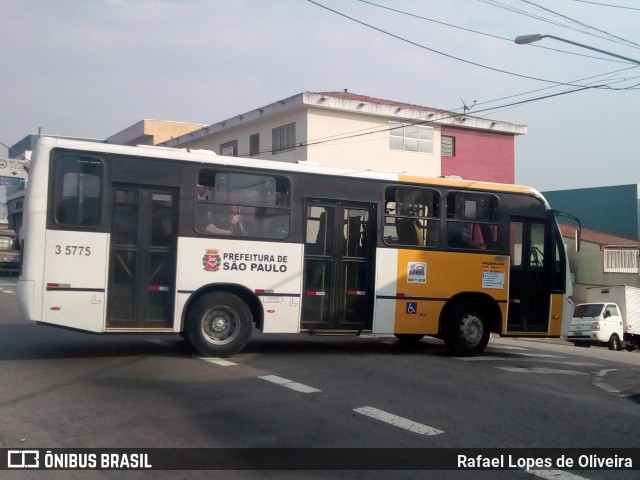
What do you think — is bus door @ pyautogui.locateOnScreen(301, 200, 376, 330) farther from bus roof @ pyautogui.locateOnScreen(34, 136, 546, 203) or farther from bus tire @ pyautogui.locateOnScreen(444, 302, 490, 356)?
bus tire @ pyautogui.locateOnScreen(444, 302, 490, 356)

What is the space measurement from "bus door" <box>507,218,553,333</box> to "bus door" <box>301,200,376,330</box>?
2.92m

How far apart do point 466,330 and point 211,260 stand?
4.92m

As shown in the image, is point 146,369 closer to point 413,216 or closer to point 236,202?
point 236,202

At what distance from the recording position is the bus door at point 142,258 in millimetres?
10711

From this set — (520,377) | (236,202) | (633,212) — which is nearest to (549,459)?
(520,377)

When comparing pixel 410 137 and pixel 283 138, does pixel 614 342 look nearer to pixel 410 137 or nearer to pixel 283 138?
pixel 410 137

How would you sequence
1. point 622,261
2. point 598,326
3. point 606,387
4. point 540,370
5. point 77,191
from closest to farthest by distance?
point 77,191
point 606,387
point 540,370
point 598,326
point 622,261

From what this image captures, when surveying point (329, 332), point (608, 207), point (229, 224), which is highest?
point (608, 207)

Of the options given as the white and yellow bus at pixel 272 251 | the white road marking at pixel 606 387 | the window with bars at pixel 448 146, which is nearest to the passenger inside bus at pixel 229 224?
the white and yellow bus at pixel 272 251

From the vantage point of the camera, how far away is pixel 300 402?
845cm

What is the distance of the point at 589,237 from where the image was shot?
41250 millimetres

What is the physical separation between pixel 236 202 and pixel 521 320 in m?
5.85

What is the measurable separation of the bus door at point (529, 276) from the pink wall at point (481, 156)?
2200 cm

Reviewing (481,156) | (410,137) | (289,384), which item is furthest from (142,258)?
(481,156)
